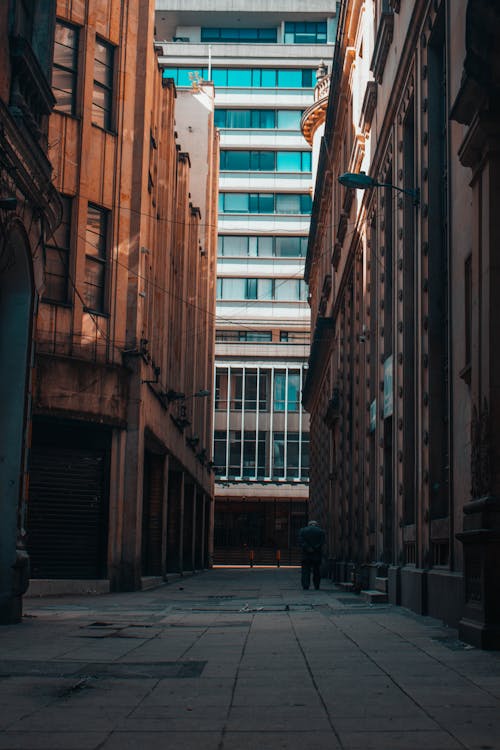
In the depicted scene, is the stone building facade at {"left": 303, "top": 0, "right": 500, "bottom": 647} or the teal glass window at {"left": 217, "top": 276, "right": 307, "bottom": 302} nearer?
the stone building facade at {"left": 303, "top": 0, "right": 500, "bottom": 647}

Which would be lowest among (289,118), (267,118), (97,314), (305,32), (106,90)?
(97,314)

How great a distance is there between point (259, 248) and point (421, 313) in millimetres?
64754

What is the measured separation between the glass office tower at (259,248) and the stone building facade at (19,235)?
56.5 m

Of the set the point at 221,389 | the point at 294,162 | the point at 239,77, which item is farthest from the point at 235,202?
the point at 221,389

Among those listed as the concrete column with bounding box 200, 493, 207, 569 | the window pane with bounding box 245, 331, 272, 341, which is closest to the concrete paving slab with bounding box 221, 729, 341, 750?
the concrete column with bounding box 200, 493, 207, 569

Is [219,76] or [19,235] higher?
[219,76]

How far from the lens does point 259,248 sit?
81.9 metres

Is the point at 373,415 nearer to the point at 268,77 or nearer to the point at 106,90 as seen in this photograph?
the point at 106,90

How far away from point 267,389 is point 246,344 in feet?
11.2

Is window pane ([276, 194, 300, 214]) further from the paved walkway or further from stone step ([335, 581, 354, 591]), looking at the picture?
the paved walkway

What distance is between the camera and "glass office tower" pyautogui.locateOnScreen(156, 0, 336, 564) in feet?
246

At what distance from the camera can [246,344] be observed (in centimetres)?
7650

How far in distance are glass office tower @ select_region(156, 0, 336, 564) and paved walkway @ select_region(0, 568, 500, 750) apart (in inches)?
2263

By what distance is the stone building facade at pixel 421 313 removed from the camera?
11.0 m
